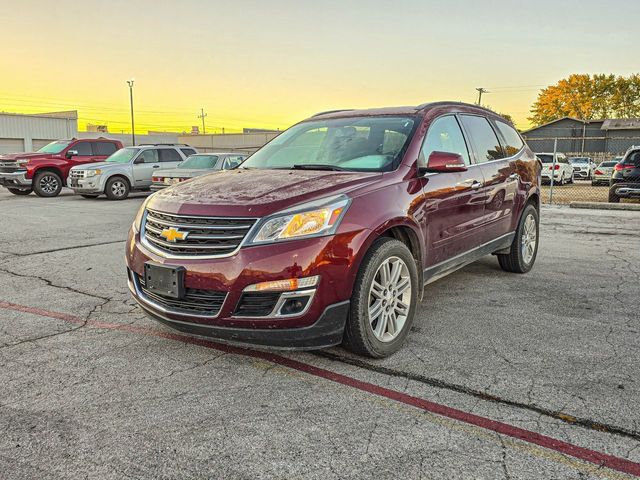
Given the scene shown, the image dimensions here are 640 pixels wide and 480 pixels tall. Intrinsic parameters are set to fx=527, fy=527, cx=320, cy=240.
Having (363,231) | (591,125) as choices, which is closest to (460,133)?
(363,231)

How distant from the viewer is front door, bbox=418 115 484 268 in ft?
13.5

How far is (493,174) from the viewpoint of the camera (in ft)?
16.9

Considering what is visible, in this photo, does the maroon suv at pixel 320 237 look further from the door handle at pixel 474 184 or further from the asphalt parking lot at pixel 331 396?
the asphalt parking lot at pixel 331 396

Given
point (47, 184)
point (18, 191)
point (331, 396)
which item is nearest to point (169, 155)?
point (47, 184)

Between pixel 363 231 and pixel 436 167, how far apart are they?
3.13 ft

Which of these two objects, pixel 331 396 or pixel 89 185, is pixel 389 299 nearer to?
pixel 331 396

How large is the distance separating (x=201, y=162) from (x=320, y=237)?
1232 centimetres

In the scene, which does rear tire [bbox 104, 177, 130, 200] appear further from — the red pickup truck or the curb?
the curb

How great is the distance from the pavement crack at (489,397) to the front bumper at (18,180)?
16.2m

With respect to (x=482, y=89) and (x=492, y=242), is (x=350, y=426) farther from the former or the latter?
(x=482, y=89)

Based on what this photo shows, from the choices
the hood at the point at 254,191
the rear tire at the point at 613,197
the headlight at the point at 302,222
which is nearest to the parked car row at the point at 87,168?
the rear tire at the point at 613,197

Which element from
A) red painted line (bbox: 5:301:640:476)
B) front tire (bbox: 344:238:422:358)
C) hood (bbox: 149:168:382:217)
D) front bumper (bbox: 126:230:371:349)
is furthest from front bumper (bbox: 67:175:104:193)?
front tire (bbox: 344:238:422:358)

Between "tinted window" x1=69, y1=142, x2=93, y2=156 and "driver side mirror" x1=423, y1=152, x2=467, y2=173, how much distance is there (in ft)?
55.5

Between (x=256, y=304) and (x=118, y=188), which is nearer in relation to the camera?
(x=256, y=304)
